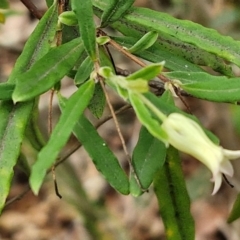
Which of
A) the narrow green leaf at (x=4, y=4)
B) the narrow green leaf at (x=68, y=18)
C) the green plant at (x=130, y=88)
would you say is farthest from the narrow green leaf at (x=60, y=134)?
the narrow green leaf at (x=4, y=4)

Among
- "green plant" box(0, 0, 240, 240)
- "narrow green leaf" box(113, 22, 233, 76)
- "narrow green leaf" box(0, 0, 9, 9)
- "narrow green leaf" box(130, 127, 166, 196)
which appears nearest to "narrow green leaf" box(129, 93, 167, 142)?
"green plant" box(0, 0, 240, 240)

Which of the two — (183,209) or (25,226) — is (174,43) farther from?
(25,226)

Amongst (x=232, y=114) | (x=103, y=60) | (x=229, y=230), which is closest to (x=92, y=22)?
(x=103, y=60)

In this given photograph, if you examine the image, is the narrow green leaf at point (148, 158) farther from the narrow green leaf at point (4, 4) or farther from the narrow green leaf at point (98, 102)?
the narrow green leaf at point (4, 4)

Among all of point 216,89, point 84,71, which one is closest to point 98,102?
point 84,71

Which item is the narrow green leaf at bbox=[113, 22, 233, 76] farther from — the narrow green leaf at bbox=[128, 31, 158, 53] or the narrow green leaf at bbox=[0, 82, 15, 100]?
the narrow green leaf at bbox=[0, 82, 15, 100]

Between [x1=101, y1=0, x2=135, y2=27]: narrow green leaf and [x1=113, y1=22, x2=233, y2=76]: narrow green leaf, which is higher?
[x1=101, y1=0, x2=135, y2=27]: narrow green leaf

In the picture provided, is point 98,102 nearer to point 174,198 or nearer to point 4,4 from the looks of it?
point 174,198
